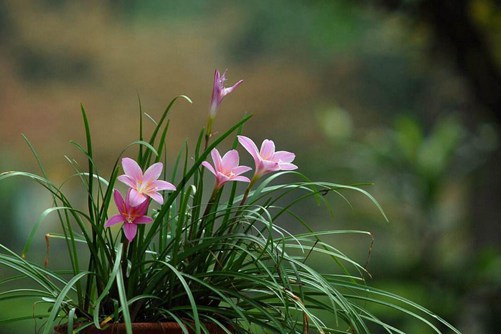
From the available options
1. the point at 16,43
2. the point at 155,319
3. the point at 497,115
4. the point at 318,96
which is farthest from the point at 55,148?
the point at 155,319

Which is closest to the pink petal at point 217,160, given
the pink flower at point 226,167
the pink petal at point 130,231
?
the pink flower at point 226,167

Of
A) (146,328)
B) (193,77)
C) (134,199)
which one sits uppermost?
(134,199)

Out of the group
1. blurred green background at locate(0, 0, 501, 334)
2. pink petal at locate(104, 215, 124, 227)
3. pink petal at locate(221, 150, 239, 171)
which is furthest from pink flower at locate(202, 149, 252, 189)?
blurred green background at locate(0, 0, 501, 334)

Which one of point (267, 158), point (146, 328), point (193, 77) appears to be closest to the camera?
point (146, 328)

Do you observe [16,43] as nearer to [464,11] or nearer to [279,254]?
[464,11]

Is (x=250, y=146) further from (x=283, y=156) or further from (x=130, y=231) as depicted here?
(x=130, y=231)

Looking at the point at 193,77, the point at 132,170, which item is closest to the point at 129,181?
the point at 132,170
